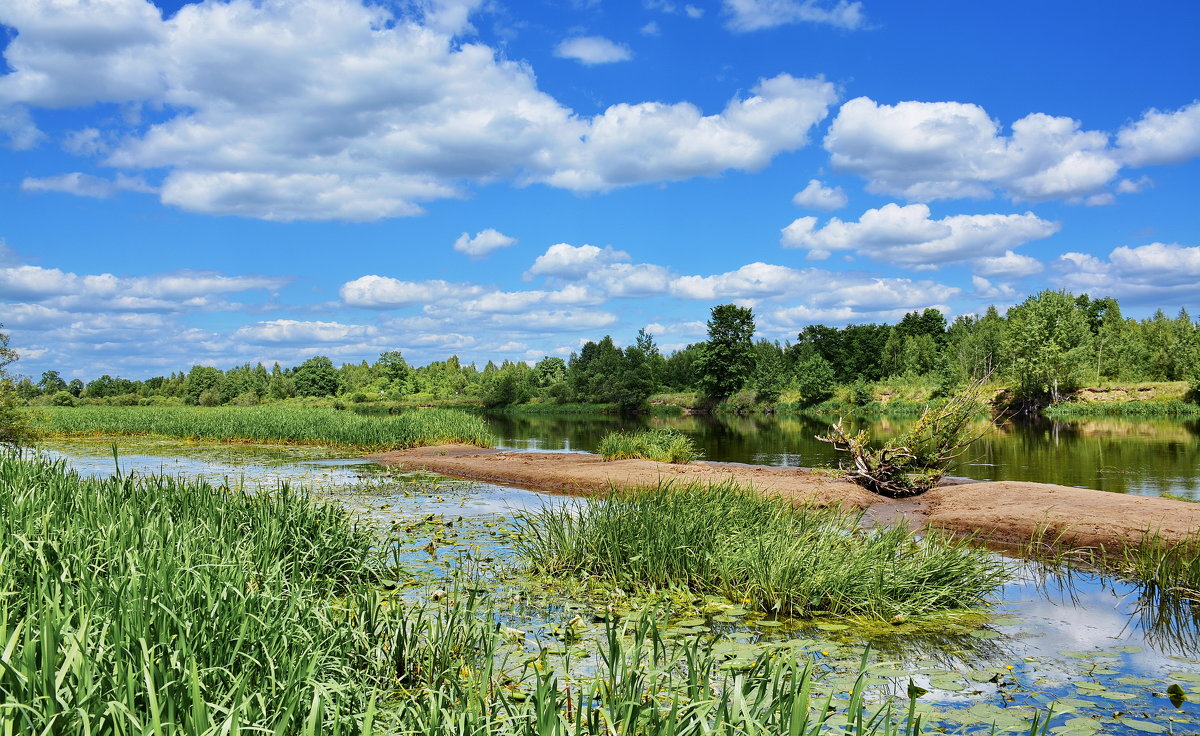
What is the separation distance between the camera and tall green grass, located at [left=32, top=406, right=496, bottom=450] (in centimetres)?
3009

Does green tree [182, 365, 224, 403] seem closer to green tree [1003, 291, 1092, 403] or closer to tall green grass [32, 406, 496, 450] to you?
tall green grass [32, 406, 496, 450]

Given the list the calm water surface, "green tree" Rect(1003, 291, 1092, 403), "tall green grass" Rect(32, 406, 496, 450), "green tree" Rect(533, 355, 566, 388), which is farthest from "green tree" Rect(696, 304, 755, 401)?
the calm water surface

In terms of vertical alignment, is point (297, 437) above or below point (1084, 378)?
below

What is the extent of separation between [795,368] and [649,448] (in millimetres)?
60164

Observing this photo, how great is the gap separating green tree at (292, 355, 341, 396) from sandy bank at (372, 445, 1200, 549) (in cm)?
9259

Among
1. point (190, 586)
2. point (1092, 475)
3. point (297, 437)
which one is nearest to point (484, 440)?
point (297, 437)

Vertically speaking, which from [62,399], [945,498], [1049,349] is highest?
[1049,349]

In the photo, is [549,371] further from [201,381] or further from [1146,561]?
[1146,561]

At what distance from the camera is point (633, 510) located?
31.6 feet

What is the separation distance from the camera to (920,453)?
17266 millimetres

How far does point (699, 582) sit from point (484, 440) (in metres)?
22.8

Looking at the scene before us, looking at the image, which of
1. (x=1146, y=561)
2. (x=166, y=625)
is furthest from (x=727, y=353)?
(x=166, y=625)

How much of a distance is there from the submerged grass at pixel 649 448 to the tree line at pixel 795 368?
737 inches

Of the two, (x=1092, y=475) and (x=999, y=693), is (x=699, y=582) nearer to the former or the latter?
(x=999, y=693)
